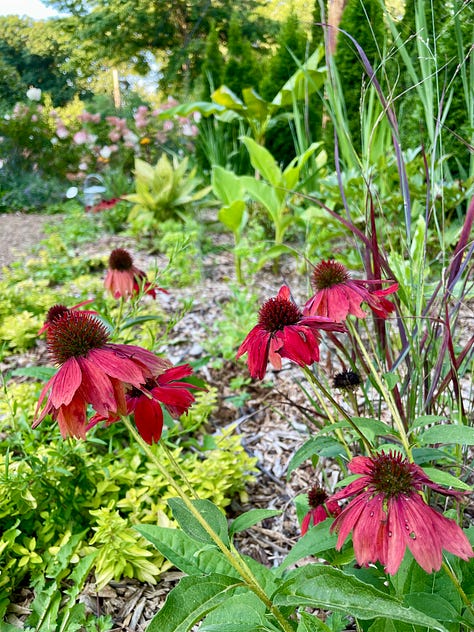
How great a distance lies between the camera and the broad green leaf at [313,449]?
0.64m

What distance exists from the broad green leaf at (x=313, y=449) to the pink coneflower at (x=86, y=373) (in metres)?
0.23

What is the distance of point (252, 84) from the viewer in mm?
5320

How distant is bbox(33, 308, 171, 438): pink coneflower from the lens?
472 millimetres

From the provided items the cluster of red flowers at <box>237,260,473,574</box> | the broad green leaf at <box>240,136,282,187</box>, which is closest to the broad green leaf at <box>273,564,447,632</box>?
the cluster of red flowers at <box>237,260,473,574</box>

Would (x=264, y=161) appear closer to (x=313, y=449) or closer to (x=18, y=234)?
(x=313, y=449)

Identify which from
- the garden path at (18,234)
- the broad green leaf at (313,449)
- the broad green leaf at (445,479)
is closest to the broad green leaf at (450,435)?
the broad green leaf at (445,479)

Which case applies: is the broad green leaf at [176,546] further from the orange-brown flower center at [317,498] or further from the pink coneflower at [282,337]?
the pink coneflower at [282,337]

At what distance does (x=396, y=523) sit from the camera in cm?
44

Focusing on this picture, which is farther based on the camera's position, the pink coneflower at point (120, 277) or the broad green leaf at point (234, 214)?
the broad green leaf at point (234, 214)

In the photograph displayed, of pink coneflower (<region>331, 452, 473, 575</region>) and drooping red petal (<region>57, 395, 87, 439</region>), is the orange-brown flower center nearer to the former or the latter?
pink coneflower (<region>331, 452, 473, 575</region>)

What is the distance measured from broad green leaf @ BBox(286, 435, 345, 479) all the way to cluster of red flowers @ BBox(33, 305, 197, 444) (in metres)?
0.16

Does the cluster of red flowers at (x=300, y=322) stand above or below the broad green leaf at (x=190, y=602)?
above

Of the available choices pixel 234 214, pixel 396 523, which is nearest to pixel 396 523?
pixel 396 523

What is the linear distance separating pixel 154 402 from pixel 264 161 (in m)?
2.01
